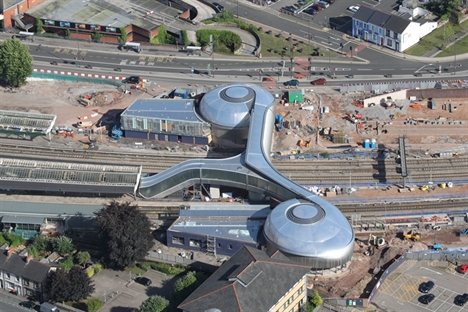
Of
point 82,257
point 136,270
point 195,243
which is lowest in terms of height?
point 136,270

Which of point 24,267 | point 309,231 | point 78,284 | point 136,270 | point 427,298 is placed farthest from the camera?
point 136,270

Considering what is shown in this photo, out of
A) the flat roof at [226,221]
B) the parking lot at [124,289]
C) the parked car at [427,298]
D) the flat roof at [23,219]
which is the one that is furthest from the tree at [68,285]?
the parked car at [427,298]

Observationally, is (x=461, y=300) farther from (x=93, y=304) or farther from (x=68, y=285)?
(x=68, y=285)

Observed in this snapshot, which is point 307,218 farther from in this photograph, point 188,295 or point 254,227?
point 188,295

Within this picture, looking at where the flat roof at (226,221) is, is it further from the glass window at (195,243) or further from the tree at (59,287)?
the tree at (59,287)

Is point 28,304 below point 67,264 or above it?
below

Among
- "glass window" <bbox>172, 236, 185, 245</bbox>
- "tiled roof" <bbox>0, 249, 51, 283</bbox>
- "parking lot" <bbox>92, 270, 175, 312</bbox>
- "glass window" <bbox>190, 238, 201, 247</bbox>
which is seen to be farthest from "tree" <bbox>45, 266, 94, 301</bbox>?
"glass window" <bbox>190, 238, 201, 247</bbox>

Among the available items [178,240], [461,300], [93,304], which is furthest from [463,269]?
[93,304]
